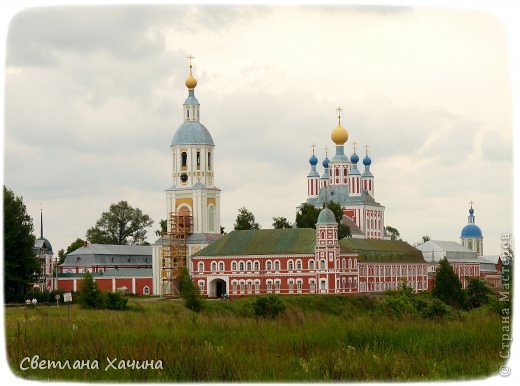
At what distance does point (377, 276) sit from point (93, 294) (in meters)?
29.8

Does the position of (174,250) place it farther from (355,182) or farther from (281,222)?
(355,182)

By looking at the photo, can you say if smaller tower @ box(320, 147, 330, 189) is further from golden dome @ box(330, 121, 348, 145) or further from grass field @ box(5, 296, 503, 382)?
grass field @ box(5, 296, 503, 382)

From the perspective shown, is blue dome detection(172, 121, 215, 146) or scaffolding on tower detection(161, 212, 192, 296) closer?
scaffolding on tower detection(161, 212, 192, 296)

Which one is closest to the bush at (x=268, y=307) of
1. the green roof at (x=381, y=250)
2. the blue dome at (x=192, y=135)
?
the green roof at (x=381, y=250)

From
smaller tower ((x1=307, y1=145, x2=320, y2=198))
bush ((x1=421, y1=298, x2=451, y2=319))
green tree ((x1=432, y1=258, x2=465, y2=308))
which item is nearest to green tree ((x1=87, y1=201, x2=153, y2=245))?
smaller tower ((x1=307, y1=145, x2=320, y2=198))

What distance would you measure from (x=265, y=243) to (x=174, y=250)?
6010 millimetres

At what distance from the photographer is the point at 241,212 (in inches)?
2820

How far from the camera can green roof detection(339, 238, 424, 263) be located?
204ft

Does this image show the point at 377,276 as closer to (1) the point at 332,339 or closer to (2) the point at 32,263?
(2) the point at 32,263

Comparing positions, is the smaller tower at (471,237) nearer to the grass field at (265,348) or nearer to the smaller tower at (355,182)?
the smaller tower at (355,182)

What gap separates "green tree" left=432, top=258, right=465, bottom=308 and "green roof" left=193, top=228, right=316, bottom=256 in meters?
11.4

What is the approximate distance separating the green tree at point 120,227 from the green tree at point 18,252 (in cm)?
3968

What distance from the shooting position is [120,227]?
3324 inches

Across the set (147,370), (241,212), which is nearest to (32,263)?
(147,370)
